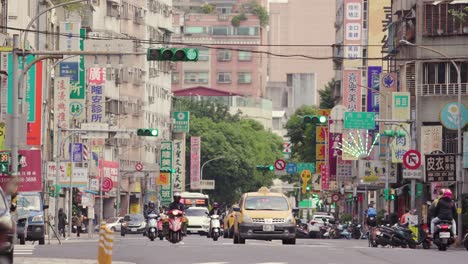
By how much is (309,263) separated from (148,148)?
105 meters

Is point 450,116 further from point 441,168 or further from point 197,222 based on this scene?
point 197,222

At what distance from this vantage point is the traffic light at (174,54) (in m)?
39.3

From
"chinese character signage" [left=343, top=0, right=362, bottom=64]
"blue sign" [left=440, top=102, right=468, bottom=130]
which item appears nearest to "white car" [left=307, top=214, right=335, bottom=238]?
"blue sign" [left=440, top=102, right=468, bottom=130]

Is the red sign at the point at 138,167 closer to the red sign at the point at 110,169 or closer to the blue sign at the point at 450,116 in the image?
the red sign at the point at 110,169

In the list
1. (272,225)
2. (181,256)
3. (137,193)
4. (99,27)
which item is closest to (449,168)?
(272,225)

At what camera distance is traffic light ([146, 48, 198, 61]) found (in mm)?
39281

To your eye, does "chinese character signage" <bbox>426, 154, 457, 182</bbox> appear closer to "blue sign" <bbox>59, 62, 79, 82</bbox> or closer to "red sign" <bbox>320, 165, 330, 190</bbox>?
"blue sign" <bbox>59, 62, 79, 82</bbox>

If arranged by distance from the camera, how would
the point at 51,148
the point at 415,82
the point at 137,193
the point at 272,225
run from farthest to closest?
the point at 137,193 → the point at 51,148 → the point at 415,82 → the point at 272,225

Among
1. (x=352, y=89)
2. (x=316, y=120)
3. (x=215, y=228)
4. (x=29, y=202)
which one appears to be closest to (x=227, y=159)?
(x=352, y=89)

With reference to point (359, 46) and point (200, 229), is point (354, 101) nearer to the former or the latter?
point (359, 46)

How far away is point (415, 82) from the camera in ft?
277

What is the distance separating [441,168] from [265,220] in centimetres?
1510

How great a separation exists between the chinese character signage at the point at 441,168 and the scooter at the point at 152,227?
1093cm

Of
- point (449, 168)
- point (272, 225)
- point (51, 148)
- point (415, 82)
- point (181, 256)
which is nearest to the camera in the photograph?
point (181, 256)
